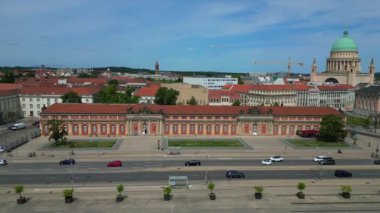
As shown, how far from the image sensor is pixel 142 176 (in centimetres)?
5141

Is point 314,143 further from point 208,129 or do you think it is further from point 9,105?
point 9,105

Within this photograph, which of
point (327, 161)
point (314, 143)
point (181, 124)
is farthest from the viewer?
point (181, 124)

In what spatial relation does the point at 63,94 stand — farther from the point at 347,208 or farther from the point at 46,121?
the point at 347,208

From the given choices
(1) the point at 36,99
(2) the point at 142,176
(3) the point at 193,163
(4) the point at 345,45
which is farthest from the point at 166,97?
(4) the point at 345,45

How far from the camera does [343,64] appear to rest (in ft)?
620

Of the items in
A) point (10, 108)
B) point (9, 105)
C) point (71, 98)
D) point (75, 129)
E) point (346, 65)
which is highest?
point (346, 65)

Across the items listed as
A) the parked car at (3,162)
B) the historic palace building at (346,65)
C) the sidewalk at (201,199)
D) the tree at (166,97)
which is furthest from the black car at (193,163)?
the historic palace building at (346,65)

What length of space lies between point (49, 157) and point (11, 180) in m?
14.1

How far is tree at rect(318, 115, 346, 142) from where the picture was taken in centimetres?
7800

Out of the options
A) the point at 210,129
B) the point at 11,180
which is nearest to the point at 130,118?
the point at 210,129

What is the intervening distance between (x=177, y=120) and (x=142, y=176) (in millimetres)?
35592

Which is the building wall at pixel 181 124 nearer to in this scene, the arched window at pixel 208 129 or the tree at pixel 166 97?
the arched window at pixel 208 129

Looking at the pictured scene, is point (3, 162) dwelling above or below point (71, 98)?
below

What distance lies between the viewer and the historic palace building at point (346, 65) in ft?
605
